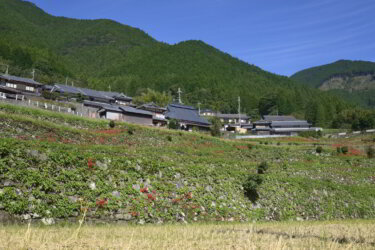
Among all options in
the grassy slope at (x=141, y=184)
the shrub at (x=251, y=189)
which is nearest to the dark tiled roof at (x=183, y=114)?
the grassy slope at (x=141, y=184)

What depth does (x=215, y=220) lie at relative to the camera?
59.7ft

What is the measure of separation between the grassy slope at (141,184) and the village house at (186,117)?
39.3 metres

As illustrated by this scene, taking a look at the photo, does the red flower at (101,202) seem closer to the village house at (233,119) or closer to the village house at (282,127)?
the village house at (282,127)

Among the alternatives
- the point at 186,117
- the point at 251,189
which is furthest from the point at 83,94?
the point at 251,189

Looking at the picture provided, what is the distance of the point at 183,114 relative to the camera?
80.7m

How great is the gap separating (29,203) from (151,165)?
283 inches

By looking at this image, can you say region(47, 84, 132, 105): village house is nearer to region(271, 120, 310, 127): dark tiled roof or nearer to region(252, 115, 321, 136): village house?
region(252, 115, 321, 136): village house

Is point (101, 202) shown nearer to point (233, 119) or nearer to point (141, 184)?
point (141, 184)

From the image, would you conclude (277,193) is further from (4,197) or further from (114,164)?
(4,197)

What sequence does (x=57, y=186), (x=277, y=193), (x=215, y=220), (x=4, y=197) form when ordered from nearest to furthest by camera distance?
(x=4, y=197) < (x=57, y=186) < (x=215, y=220) < (x=277, y=193)

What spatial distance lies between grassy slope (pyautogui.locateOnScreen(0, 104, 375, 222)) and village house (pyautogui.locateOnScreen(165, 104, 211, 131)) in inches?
1549

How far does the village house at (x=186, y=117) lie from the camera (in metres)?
77.2

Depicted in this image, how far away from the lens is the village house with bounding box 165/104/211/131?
253 ft

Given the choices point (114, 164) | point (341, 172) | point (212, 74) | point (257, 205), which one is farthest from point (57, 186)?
point (212, 74)
